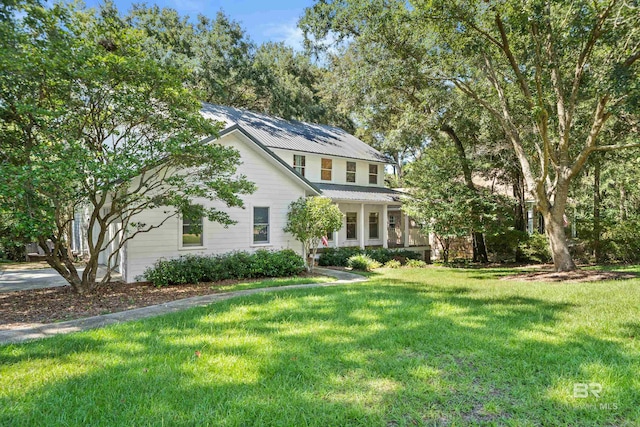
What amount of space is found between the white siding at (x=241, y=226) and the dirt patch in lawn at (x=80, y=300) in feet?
3.85

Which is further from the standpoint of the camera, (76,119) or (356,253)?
(356,253)

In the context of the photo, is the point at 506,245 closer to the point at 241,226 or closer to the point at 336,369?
the point at 241,226

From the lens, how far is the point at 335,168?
1898 centimetres

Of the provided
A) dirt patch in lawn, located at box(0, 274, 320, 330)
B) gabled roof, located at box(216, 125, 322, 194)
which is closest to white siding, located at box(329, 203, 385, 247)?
gabled roof, located at box(216, 125, 322, 194)

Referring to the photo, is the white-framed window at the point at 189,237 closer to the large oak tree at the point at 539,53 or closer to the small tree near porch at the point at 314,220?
the small tree near porch at the point at 314,220

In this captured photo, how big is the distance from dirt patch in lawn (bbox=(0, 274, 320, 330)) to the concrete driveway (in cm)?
84

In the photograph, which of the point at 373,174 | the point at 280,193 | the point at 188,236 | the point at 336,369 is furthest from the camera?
the point at 373,174

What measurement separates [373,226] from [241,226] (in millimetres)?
10096

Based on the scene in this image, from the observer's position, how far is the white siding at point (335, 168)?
17.3 metres

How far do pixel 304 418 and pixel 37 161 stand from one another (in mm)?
6504

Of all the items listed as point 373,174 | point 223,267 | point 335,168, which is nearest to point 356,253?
point 335,168

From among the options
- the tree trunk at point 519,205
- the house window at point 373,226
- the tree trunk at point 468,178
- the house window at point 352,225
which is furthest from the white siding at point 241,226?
the tree trunk at point 519,205

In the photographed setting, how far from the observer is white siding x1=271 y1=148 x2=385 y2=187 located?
17253 mm

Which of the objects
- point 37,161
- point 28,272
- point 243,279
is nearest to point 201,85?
point 28,272
